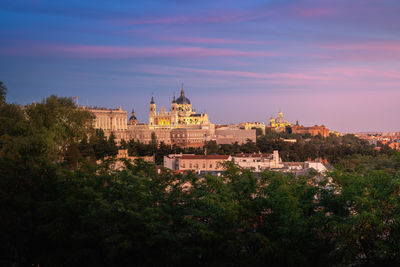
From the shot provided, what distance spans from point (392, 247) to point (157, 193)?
10.6 meters

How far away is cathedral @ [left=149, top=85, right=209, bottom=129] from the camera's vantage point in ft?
602

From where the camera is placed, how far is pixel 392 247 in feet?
73.4

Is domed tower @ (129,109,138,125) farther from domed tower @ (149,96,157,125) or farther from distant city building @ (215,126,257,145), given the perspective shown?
distant city building @ (215,126,257,145)

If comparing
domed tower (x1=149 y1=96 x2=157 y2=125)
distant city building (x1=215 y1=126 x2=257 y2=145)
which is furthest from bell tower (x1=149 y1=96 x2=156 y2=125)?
distant city building (x1=215 y1=126 x2=257 y2=145)

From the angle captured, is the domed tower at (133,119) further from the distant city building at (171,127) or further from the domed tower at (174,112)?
the domed tower at (174,112)

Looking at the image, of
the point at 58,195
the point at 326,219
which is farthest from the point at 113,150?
the point at 326,219

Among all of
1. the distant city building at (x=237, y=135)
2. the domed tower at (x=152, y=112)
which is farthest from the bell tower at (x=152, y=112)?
the distant city building at (x=237, y=135)

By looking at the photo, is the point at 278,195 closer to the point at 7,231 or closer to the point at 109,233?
the point at 109,233

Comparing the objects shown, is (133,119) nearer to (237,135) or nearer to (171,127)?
(171,127)

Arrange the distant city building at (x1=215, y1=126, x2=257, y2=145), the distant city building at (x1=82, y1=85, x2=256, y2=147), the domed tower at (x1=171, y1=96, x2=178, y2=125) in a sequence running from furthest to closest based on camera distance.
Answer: the domed tower at (x1=171, y1=96, x2=178, y2=125) < the distant city building at (x1=215, y1=126, x2=257, y2=145) < the distant city building at (x1=82, y1=85, x2=256, y2=147)

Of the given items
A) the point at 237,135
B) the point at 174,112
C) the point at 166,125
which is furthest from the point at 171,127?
the point at 237,135

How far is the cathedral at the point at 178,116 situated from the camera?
184 m

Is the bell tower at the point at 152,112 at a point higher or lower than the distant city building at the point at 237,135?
higher

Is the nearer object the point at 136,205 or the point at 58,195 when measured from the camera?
the point at 136,205
